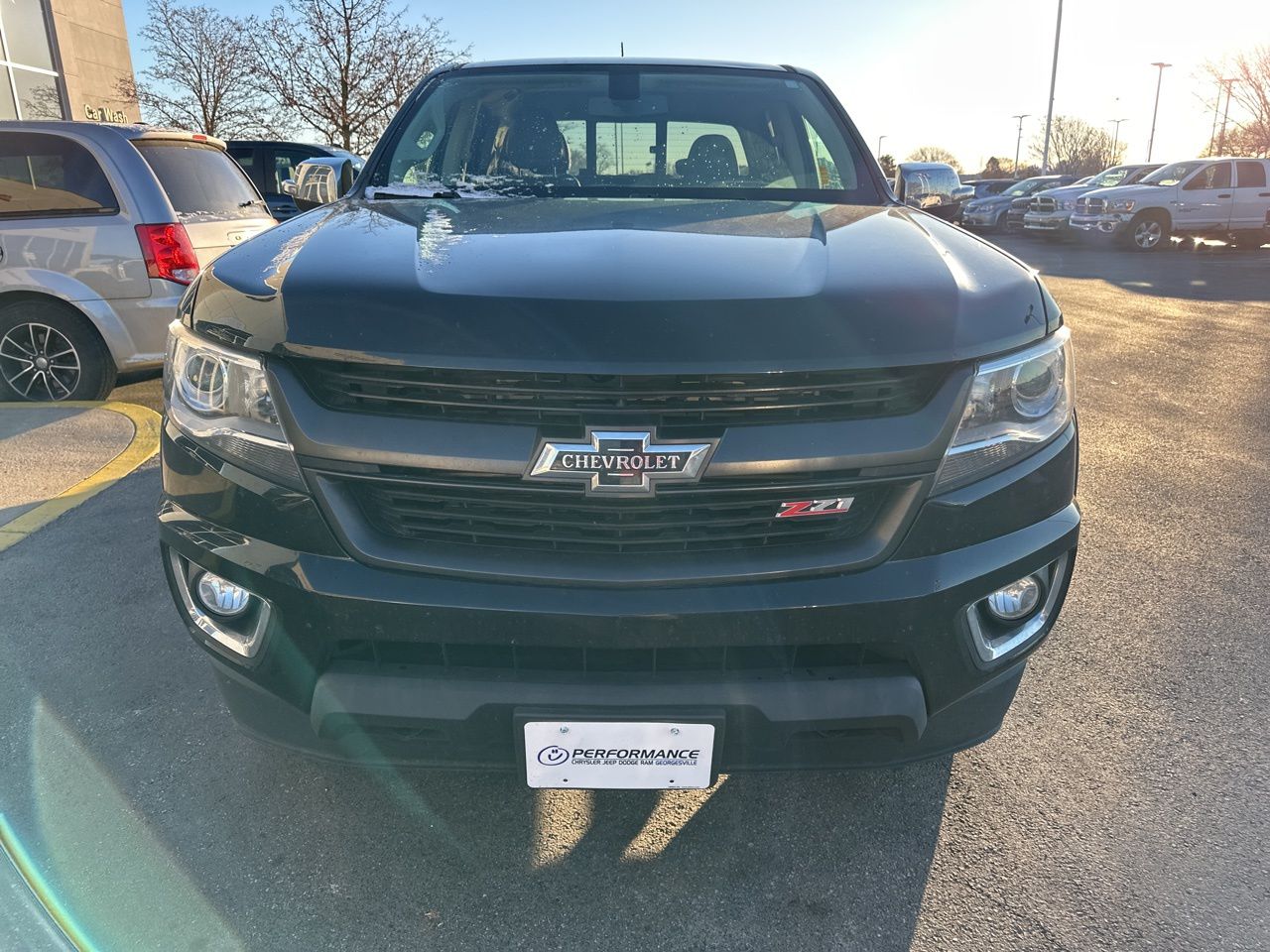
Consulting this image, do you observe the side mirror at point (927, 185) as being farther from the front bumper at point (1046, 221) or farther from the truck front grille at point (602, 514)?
the front bumper at point (1046, 221)

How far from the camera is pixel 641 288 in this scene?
164cm

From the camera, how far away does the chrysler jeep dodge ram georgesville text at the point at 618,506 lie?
1.56 m

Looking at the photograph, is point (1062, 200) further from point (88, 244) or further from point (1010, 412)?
point (1010, 412)

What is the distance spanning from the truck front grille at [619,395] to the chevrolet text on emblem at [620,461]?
38 millimetres

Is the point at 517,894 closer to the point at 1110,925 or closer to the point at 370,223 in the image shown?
the point at 1110,925

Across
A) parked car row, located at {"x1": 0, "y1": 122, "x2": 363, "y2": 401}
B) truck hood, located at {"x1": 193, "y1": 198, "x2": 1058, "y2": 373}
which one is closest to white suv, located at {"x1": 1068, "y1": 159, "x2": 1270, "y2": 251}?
parked car row, located at {"x1": 0, "y1": 122, "x2": 363, "y2": 401}

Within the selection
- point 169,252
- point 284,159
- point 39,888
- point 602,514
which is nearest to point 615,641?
point 602,514

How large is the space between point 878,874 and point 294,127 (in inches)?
922

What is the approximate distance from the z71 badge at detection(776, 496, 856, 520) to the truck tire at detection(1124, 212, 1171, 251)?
18758 mm

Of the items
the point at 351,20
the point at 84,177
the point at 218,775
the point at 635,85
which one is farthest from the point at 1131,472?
Answer: the point at 351,20

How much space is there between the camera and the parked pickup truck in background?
18719 millimetres

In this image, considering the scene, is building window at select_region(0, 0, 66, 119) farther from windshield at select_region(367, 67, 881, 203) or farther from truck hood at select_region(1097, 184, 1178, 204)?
truck hood at select_region(1097, 184, 1178, 204)

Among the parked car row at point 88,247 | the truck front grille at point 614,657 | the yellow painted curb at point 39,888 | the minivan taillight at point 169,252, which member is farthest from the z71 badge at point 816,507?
the minivan taillight at point 169,252

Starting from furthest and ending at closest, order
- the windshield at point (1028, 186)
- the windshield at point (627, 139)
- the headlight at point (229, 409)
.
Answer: the windshield at point (1028, 186) → the windshield at point (627, 139) → the headlight at point (229, 409)
